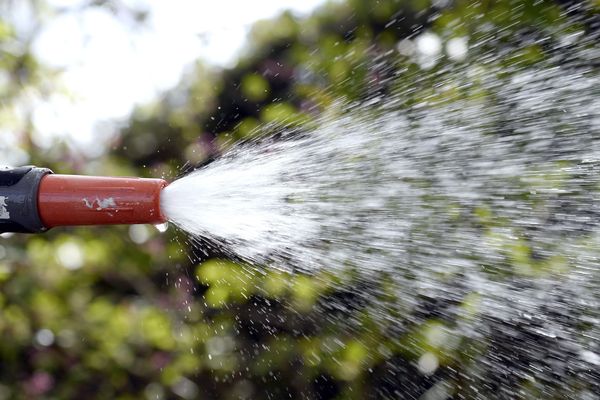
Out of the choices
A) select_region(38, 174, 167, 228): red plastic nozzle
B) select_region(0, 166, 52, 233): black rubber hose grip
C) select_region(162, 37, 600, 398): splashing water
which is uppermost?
select_region(0, 166, 52, 233): black rubber hose grip

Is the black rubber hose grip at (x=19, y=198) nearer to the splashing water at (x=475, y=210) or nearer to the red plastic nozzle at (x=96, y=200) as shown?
the red plastic nozzle at (x=96, y=200)

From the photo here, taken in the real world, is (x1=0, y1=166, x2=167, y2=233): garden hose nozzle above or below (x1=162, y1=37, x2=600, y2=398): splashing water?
above

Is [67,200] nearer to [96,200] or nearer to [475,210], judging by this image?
[96,200]

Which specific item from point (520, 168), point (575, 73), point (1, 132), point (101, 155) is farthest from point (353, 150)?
point (1, 132)

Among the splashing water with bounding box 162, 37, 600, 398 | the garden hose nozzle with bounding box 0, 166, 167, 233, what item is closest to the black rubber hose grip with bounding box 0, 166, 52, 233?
the garden hose nozzle with bounding box 0, 166, 167, 233

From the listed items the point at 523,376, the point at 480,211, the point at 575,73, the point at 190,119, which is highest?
the point at 190,119

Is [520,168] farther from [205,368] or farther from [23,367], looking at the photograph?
[23,367]

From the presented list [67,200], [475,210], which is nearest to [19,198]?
[67,200]

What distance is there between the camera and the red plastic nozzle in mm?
1231

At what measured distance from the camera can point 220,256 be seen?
2.31 meters

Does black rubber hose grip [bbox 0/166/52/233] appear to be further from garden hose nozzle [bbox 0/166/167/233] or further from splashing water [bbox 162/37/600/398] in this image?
splashing water [bbox 162/37/600/398]

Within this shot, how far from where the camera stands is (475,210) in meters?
1.87

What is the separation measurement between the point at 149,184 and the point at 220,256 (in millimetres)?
1076

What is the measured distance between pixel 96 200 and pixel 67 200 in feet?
0.14
